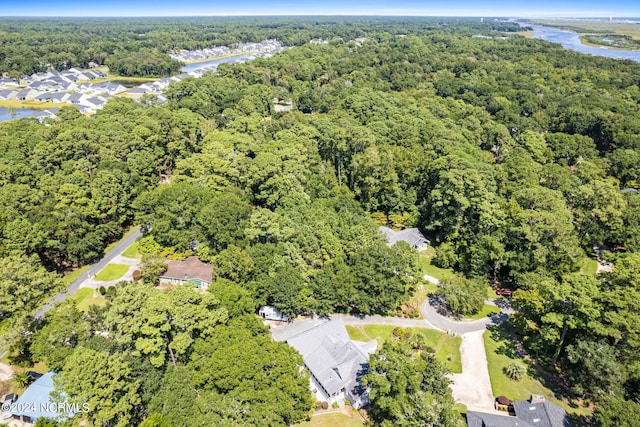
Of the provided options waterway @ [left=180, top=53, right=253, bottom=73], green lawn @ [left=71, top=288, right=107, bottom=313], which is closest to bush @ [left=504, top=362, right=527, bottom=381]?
green lawn @ [left=71, top=288, right=107, bottom=313]

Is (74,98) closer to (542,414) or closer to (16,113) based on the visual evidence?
(16,113)

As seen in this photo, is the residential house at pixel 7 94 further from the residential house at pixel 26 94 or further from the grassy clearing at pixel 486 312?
the grassy clearing at pixel 486 312

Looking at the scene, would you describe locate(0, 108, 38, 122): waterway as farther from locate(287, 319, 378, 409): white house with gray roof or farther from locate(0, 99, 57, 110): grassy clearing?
locate(287, 319, 378, 409): white house with gray roof

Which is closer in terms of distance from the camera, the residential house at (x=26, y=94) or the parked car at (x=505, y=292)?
the parked car at (x=505, y=292)

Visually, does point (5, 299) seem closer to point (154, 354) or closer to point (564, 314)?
point (154, 354)

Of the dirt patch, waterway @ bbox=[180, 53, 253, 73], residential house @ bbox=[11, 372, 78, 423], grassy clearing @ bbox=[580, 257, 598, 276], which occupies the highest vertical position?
waterway @ bbox=[180, 53, 253, 73]

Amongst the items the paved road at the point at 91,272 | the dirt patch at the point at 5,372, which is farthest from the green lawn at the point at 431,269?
the dirt patch at the point at 5,372

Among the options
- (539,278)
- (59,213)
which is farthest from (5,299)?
(539,278)
